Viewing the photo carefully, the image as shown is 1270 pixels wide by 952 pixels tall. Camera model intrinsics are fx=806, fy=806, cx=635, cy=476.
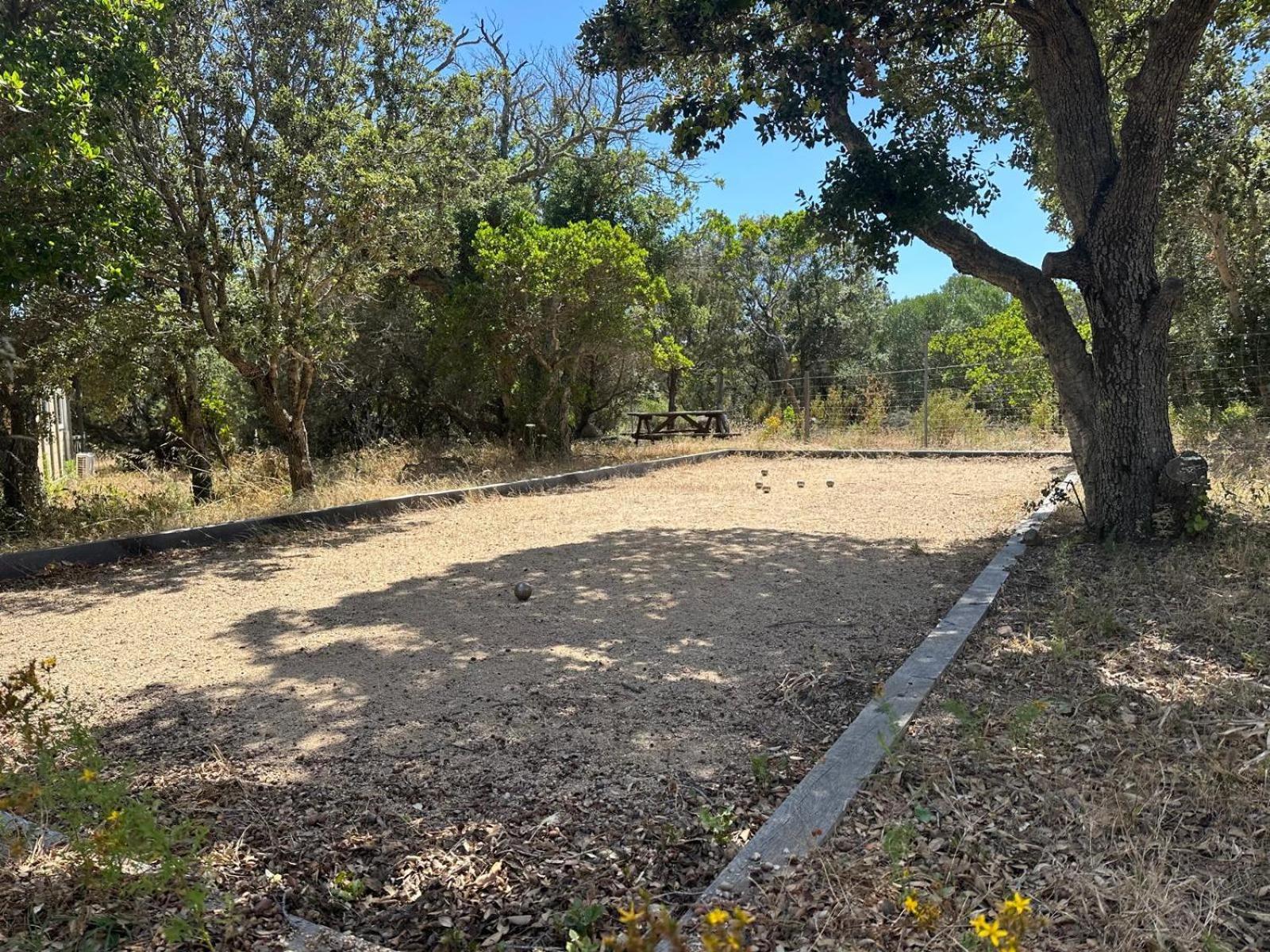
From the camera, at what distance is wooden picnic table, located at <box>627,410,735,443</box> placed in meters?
16.5

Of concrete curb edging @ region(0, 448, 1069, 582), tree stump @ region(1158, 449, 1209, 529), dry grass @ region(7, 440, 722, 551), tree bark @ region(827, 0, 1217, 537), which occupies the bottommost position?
concrete curb edging @ region(0, 448, 1069, 582)

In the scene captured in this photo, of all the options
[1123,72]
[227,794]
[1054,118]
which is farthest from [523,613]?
[1123,72]

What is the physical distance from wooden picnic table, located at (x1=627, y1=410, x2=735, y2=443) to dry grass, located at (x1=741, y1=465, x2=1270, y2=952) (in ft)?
42.9

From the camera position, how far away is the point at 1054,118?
17.6 feet

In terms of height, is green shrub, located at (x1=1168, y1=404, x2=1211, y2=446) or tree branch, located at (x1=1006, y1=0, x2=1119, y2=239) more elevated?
tree branch, located at (x1=1006, y1=0, x2=1119, y2=239)

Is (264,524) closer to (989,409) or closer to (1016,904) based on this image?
(1016,904)

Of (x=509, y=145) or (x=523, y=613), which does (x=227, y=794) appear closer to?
(x=523, y=613)

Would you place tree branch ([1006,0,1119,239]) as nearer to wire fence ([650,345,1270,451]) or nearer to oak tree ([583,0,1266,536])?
oak tree ([583,0,1266,536])

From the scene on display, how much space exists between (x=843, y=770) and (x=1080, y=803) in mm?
606

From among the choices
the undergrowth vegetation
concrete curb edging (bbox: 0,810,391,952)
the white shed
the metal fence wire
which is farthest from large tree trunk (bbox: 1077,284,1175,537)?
the white shed

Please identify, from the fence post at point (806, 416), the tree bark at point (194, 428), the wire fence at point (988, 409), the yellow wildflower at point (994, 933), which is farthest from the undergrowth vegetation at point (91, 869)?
the fence post at point (806, 416)

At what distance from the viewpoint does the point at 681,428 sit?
18062mm

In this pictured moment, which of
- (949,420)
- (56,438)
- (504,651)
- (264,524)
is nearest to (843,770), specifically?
(504,651)

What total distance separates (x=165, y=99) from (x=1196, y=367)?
14.0 m
